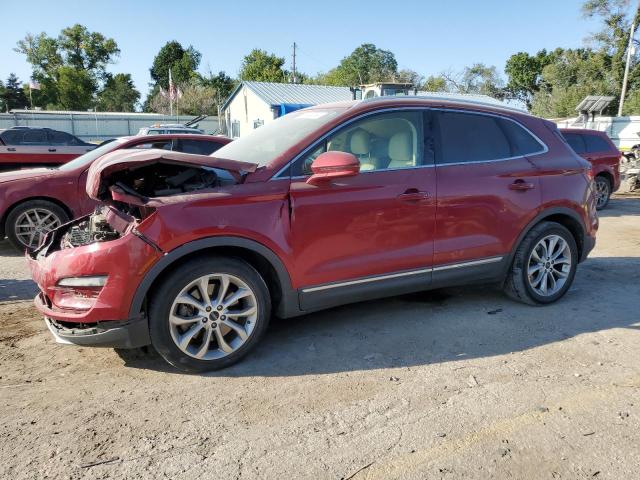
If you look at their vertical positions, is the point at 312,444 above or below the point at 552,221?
below

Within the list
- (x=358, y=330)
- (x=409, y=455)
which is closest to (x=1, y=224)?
(x=358, y=330)

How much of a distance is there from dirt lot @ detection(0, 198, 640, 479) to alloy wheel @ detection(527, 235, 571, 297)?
0.30 metres

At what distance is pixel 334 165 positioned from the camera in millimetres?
3365

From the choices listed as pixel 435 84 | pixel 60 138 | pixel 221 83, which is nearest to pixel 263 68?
pixel 221 83

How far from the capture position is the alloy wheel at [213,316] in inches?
127

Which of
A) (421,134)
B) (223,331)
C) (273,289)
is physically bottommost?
(223,331)

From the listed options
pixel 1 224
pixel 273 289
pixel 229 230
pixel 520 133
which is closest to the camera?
pixel 229 230

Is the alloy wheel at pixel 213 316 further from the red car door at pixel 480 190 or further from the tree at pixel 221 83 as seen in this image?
the tree at pixel 221 83

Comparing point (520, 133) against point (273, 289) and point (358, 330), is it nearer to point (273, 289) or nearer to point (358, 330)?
point (358, 330)

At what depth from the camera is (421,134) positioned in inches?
158

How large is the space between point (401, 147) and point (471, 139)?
2.30 ft

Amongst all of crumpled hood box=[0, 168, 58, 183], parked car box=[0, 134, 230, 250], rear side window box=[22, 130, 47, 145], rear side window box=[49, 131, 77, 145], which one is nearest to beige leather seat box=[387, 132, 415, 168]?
parked car box=[0, 134, 230, 250]

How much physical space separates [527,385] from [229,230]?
85.4 inches

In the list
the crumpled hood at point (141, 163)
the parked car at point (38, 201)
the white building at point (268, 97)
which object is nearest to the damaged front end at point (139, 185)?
the crumpled hood at point (141, 163)
